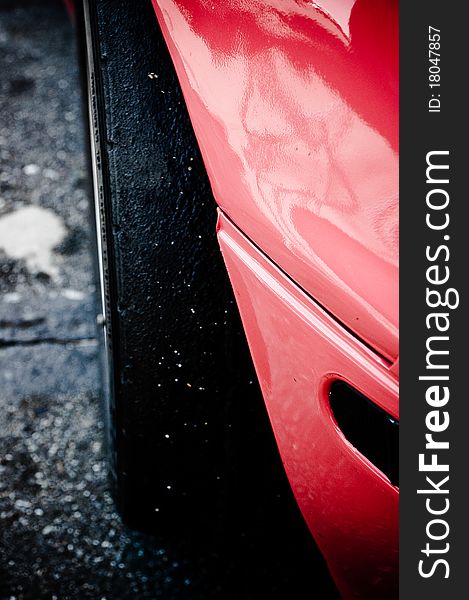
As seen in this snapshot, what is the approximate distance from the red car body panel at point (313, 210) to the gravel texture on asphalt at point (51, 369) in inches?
24.7

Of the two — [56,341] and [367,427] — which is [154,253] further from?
[56,341]

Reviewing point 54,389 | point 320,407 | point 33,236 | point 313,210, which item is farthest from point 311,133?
point 33,236

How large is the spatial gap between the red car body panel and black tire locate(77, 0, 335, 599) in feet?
0.38

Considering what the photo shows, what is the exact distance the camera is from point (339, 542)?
0.75 metres

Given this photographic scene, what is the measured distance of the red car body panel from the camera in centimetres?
60

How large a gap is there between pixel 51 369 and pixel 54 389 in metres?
0.08

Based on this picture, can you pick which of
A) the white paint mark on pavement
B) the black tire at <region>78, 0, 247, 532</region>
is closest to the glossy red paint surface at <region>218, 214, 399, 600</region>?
the black tire at <region>78, 0, 247, 532</region>

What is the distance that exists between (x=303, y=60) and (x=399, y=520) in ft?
1.78

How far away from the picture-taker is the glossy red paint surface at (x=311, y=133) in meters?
A: 0.59

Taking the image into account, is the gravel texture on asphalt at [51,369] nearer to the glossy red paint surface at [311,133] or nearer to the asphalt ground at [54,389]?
the asphalt ground at [54,389]

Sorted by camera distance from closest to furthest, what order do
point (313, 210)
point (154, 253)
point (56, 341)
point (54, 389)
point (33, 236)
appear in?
point (313, 210), point (154, 253), point (54, 389), point (56, 341), point (33, 236)

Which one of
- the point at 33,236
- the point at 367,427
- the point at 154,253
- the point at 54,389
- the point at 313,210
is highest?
the point at 313,210

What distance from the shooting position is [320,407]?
677mm

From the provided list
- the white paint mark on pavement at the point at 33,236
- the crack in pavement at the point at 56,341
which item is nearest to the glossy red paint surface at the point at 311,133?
the crack in pavement at the point at 56,341
